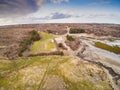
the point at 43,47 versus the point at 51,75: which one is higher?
the point at 43,47

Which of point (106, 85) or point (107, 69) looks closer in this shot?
point (106, 85)

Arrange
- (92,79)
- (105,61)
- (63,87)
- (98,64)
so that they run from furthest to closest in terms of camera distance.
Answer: (105,61)
(98,64)
(92,79)
(63,87)

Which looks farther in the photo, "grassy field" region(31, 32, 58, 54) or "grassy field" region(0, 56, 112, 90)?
"grassy field" region(31, 32, 58, 54)

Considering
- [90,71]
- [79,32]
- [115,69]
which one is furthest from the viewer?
[79,32]

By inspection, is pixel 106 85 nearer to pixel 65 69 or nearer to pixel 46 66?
pixel 65 69

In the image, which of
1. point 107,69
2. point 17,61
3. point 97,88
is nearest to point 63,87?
point 97,88

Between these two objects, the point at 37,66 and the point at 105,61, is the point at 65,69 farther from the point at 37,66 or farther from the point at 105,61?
the point at 105,61

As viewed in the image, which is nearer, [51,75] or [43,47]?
[51,75]
